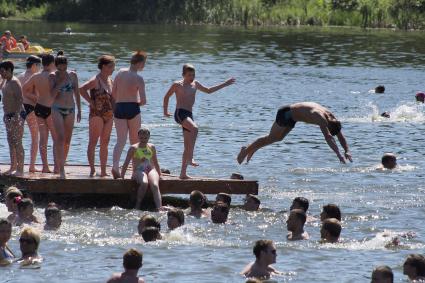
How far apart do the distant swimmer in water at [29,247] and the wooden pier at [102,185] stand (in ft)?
9.41

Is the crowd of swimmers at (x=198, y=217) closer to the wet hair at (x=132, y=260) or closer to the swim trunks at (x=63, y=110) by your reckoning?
the wet hair at (x=132, y=260)

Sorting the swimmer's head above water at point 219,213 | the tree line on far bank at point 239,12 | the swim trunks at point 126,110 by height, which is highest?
the swim trunks at point 126,110

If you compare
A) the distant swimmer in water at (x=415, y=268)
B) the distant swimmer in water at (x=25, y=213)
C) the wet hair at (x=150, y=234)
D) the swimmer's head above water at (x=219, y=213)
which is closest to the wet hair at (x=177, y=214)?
the wet hair at (x=150, y=234)

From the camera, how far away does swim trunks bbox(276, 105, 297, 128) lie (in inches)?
771

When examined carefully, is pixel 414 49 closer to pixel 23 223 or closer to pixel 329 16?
pixel 329 16

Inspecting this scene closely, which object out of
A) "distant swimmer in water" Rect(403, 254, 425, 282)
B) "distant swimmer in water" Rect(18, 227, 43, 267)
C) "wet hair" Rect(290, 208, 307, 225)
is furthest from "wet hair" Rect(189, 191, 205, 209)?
"distant swimmer in water" Rect(403, 254, 425, 282)

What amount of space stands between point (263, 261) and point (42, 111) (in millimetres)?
5481

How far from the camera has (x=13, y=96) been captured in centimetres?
1780

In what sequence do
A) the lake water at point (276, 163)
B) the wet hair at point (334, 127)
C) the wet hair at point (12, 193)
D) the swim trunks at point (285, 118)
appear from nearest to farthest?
the lake water at point (276, 163) < the wet hair at point (12, 193) < the wet hair at point (334, 127) < the swim trunks at point (285, 118)

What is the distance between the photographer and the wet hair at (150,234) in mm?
15902

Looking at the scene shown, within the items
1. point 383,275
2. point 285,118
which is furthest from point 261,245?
point 285,118

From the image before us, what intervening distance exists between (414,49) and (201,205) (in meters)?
40.1

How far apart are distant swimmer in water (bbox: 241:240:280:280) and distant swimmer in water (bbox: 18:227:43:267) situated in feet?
8.37

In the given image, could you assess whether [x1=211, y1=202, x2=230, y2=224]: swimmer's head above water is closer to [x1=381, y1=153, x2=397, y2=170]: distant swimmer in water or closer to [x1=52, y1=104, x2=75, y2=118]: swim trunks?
[x1=52, y1=104, x2=75, y2=118]: swim trunks
